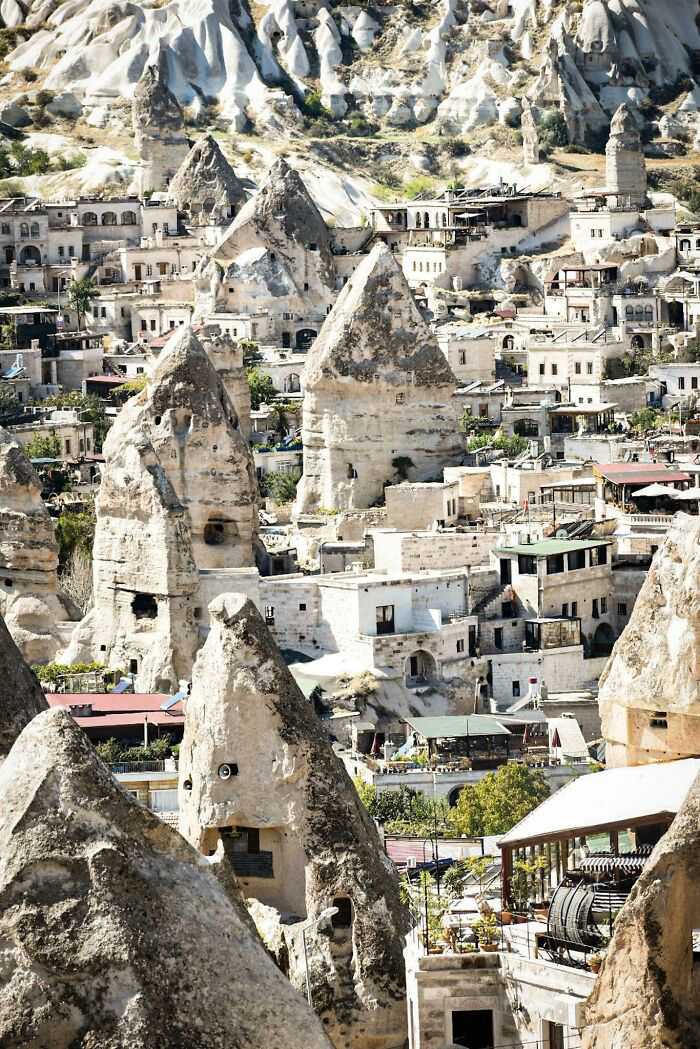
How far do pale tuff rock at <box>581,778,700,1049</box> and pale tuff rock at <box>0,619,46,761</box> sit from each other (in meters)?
4.53

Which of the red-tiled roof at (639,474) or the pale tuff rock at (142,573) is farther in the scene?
the red-tiled roof at (639,474)

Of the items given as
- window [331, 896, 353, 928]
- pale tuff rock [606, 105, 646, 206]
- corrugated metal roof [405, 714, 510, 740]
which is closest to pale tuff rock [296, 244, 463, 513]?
corrugated metal roof [405, 714, 510, 740]

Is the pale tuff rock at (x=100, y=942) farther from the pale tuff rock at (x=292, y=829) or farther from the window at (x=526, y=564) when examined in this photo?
the window at (x=526, y=564)

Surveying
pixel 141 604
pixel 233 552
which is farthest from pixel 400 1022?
pixel 233 552

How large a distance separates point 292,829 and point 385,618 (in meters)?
35.3

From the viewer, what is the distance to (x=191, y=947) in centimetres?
1281

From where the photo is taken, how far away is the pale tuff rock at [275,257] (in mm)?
100125

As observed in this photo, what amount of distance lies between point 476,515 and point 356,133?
76.3 metres

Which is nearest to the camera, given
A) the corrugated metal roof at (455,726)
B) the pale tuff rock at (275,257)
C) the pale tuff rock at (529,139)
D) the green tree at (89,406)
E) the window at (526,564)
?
the corrugated metal roof at (455,726)

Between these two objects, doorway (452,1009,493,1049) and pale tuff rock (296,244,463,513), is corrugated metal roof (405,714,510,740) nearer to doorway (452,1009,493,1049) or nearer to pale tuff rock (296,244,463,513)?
pale tuff rock (296,244,463,513)

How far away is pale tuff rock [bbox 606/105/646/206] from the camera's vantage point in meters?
117

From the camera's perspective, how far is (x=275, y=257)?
337 ft

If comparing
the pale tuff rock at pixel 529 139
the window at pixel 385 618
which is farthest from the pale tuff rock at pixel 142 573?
the pale tuff rock at pixel 529 139

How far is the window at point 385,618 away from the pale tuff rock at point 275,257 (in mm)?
46701
